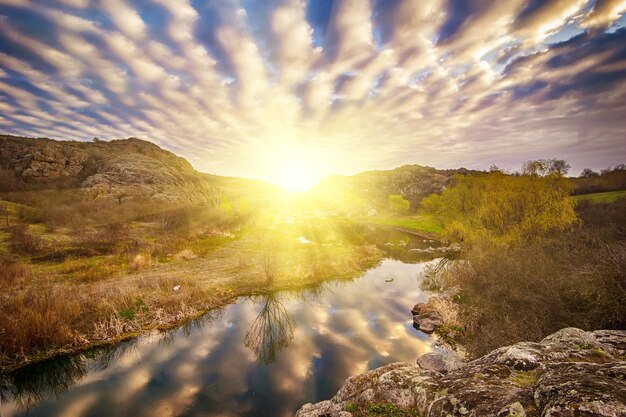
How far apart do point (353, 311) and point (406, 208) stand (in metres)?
112

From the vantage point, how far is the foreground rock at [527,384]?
391cm

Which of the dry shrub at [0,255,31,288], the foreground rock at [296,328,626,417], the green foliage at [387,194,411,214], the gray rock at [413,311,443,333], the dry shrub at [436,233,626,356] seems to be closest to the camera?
the foreground rock at [296,328,626,417]

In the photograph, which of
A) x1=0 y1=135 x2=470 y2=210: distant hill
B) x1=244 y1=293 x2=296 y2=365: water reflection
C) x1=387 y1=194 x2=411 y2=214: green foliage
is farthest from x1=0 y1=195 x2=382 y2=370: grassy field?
x1=387 y1=194 x2=411 y2=214: green foliage

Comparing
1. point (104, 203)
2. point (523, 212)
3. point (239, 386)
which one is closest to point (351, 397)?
point (239, 386)

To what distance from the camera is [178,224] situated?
4731 centimetres

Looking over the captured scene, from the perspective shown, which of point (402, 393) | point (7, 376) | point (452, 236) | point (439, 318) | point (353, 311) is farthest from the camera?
point (452, 236)

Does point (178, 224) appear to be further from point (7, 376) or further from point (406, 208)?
point (406, 208)

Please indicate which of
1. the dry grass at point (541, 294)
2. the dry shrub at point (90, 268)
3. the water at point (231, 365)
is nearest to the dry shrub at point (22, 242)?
the dry shrub at point (90, 268)

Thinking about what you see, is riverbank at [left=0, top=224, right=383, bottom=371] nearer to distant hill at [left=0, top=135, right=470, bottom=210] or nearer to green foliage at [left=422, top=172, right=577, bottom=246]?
green foliage at [left=422, top=172, right=577, bottom=246]

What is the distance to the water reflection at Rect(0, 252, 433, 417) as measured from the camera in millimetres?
11406

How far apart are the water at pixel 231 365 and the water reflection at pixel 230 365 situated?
48mm

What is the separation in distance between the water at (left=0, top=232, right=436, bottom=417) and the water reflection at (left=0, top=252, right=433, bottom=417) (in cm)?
5

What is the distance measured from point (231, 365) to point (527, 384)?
43.1ft

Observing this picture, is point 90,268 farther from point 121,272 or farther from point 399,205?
point 399,205
